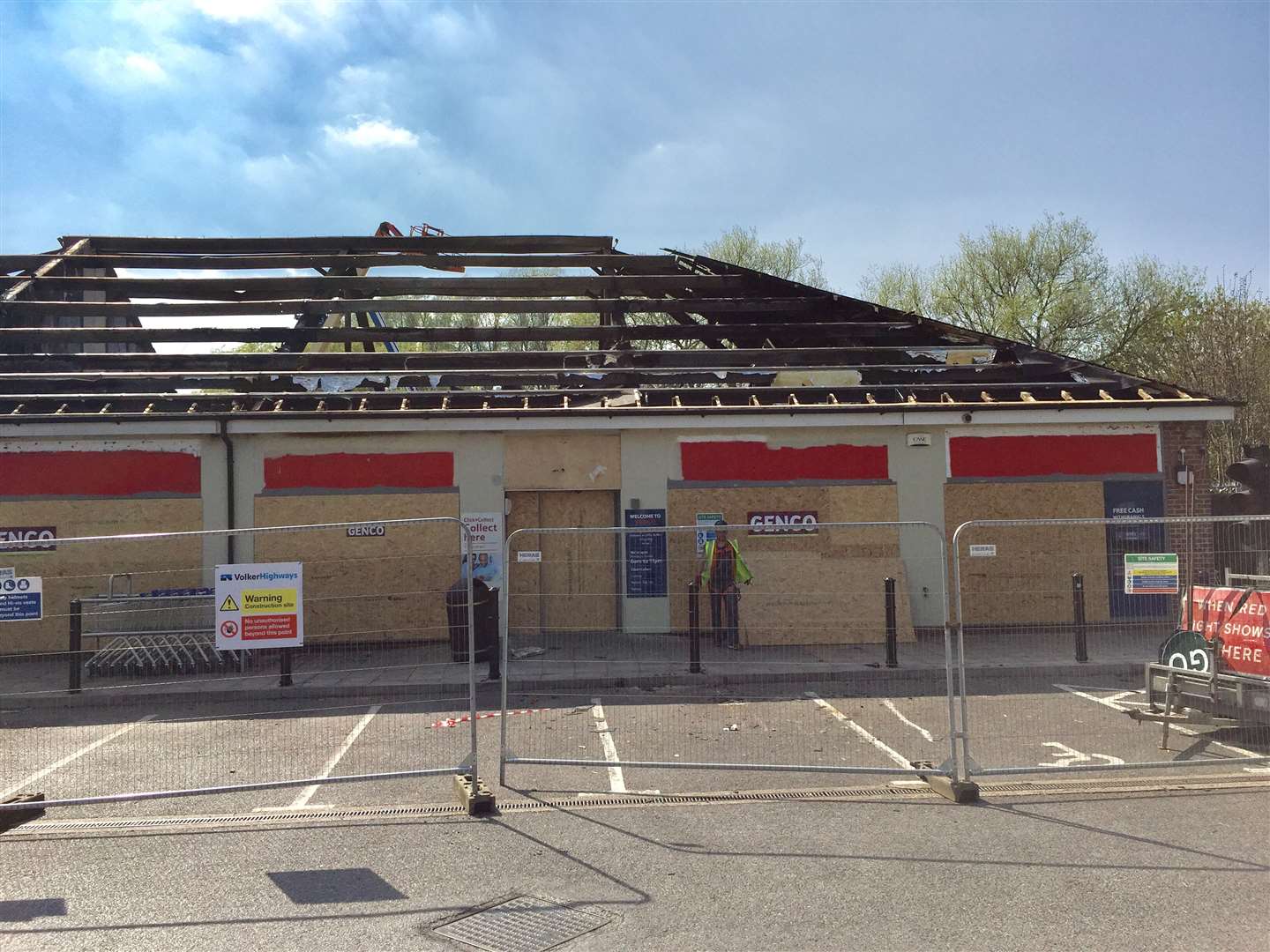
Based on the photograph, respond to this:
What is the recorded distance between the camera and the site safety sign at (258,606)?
7.35m

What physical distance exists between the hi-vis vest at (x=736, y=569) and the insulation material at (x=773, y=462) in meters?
1.57

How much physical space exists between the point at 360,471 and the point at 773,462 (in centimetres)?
632

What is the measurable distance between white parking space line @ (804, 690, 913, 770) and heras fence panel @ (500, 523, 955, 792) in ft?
0.09

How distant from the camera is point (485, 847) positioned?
5.73 meters

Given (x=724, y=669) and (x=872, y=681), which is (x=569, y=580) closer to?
(x=724, y=669)

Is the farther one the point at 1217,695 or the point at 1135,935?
the point at 1217,695

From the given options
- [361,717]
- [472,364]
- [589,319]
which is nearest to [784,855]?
[361,717]

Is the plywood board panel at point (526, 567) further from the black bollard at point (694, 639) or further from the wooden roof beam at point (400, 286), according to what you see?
the wooden roof beam at point (400, 286)

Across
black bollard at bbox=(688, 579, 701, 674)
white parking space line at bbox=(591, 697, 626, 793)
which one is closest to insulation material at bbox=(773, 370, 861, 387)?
black bollard at bbox=(688, 579, 701, 674)

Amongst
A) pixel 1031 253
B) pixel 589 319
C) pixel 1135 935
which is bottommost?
pixel 1135 935

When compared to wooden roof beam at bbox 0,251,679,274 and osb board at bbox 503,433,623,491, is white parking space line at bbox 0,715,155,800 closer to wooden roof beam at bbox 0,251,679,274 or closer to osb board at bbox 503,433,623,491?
osb board at bbox 503,433,623,491

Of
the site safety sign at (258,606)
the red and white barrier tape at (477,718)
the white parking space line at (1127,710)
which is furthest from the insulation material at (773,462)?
the site safety sign at (258,606)

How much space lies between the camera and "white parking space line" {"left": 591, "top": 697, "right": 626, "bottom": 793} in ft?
23.6

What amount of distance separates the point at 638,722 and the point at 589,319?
76.6 ft
